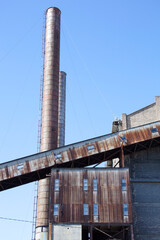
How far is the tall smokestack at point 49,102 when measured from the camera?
1300 inches

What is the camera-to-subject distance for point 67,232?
86.0 feet

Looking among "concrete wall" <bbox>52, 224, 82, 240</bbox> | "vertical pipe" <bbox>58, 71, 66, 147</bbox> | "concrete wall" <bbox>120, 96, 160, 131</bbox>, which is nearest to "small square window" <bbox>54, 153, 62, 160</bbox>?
"concrete wall" <bbox>52, 224, 82, 240</bbox>

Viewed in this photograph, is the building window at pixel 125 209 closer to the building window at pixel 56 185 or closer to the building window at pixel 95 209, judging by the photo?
the building window at pixel 95 209

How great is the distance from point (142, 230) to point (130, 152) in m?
8.00

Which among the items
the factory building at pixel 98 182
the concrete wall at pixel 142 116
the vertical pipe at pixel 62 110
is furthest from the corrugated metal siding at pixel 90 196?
the vertical pipe at pixel 62 110

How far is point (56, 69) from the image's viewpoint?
39750 mm

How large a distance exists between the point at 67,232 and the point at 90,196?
3.74 metres

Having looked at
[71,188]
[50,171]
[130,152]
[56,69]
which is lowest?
[71,188]

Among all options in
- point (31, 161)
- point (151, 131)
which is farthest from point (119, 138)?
point (31, 161)

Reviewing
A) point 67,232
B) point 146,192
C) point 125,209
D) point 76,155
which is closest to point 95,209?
point 125,209

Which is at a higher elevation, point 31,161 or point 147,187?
point 31,161

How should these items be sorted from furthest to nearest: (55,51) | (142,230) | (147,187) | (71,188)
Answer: (55,51) < (147,187) < (142,230) < (71,188)

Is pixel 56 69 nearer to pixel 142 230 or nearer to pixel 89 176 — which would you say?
pixel 89 176

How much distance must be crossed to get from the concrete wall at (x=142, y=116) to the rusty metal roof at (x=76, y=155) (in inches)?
182
